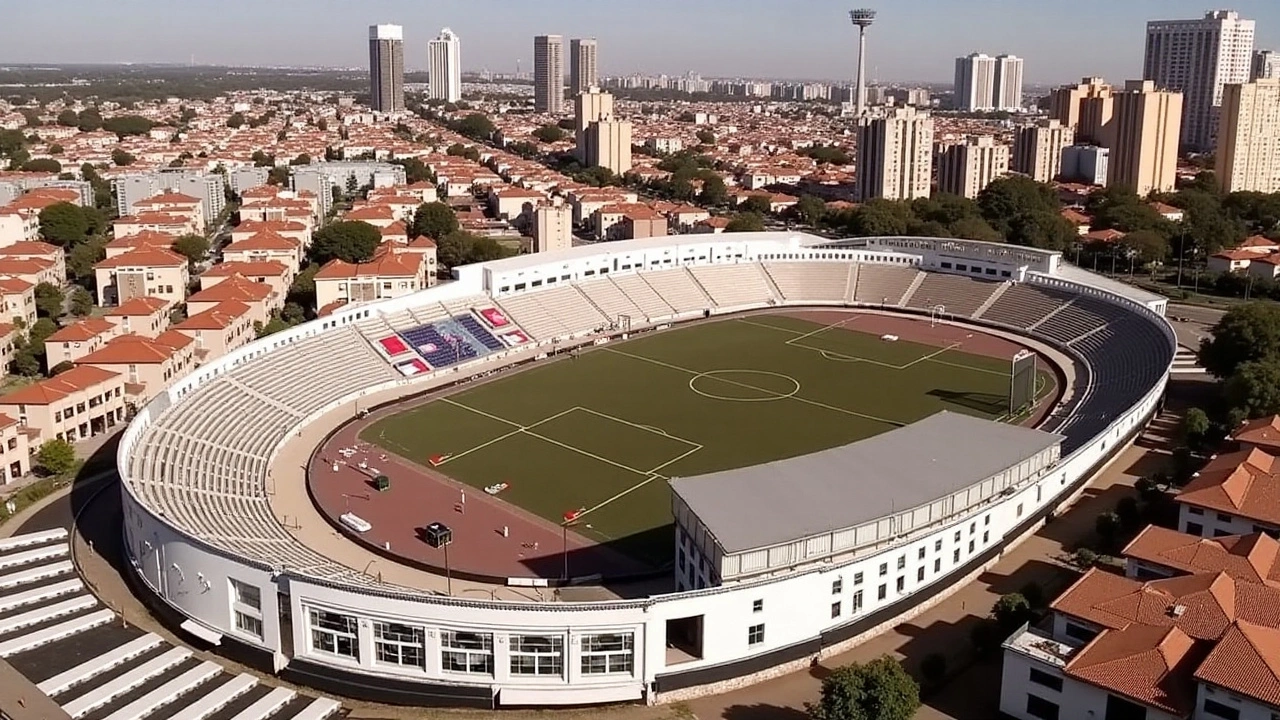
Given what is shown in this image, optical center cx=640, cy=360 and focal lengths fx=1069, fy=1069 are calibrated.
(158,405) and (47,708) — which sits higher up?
(158,405)

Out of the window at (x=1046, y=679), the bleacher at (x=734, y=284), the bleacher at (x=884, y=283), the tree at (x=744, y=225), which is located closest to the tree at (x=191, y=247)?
the bleacher at (x=734, y=284)

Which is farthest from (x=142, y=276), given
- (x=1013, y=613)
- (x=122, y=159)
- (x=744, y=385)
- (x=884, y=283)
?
(x=122, y=159)

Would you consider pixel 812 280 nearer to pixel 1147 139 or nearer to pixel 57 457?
pixel 57 457

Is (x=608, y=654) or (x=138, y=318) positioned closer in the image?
(x=608, y=654)

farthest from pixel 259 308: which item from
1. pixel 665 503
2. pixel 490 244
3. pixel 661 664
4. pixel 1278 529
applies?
pixel 1278 529

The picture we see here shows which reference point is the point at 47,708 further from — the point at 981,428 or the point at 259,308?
the point at 259,308

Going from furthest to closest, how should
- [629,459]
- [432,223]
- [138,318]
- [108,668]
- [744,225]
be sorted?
1. [744,225]
2. [432,223]
3. [138,318]
4. [629,459]
5. [108,668]

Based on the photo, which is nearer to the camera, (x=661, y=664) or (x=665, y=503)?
(x=661, y=664)
